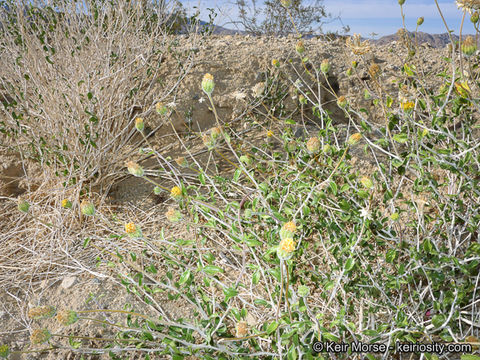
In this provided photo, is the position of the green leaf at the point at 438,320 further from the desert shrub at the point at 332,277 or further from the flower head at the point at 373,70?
the flower head at the point at 373,70

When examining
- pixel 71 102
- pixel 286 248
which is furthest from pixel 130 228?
pixel 71 102

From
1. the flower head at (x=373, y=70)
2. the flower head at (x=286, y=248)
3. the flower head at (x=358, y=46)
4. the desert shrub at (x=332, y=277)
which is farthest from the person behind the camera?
the flower head at (x=358, y=46)

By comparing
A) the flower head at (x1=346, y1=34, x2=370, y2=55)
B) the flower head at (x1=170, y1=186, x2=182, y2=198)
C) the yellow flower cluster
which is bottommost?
the flower head at (x1=170, y1=186, x2=182, y2=198)

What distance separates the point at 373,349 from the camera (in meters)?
1.29

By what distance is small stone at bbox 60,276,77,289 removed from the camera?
6.17 feet

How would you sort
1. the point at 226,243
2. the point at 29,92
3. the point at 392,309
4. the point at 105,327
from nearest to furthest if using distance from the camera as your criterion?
the point at 392,309 → the point at 105,327 → the point at 226,243 → the point at 29,92

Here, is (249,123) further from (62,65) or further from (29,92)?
(29,92)

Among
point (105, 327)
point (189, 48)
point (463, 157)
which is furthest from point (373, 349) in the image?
point (189, 48)

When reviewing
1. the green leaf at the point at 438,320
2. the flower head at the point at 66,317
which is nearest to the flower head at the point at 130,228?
the flower head at the point at 66,317

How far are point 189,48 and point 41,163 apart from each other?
5.07 ft

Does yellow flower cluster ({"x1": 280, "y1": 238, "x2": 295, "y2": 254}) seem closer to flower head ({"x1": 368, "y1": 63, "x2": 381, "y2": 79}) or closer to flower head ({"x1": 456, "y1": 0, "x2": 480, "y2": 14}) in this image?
flower head ({"x1": 368, "y1": 63, "x2": 381, "y2": 79})

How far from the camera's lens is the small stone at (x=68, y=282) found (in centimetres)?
188

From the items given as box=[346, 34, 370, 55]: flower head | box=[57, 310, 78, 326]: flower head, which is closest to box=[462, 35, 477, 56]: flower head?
box=[346, 34, 370, 55]: flower head

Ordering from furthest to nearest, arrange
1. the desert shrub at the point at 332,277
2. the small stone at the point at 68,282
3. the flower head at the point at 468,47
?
1. the small stone at the point at 68,282
2. the flower head at the point at 468,47
3. the desert shrub at the point at 332,277
